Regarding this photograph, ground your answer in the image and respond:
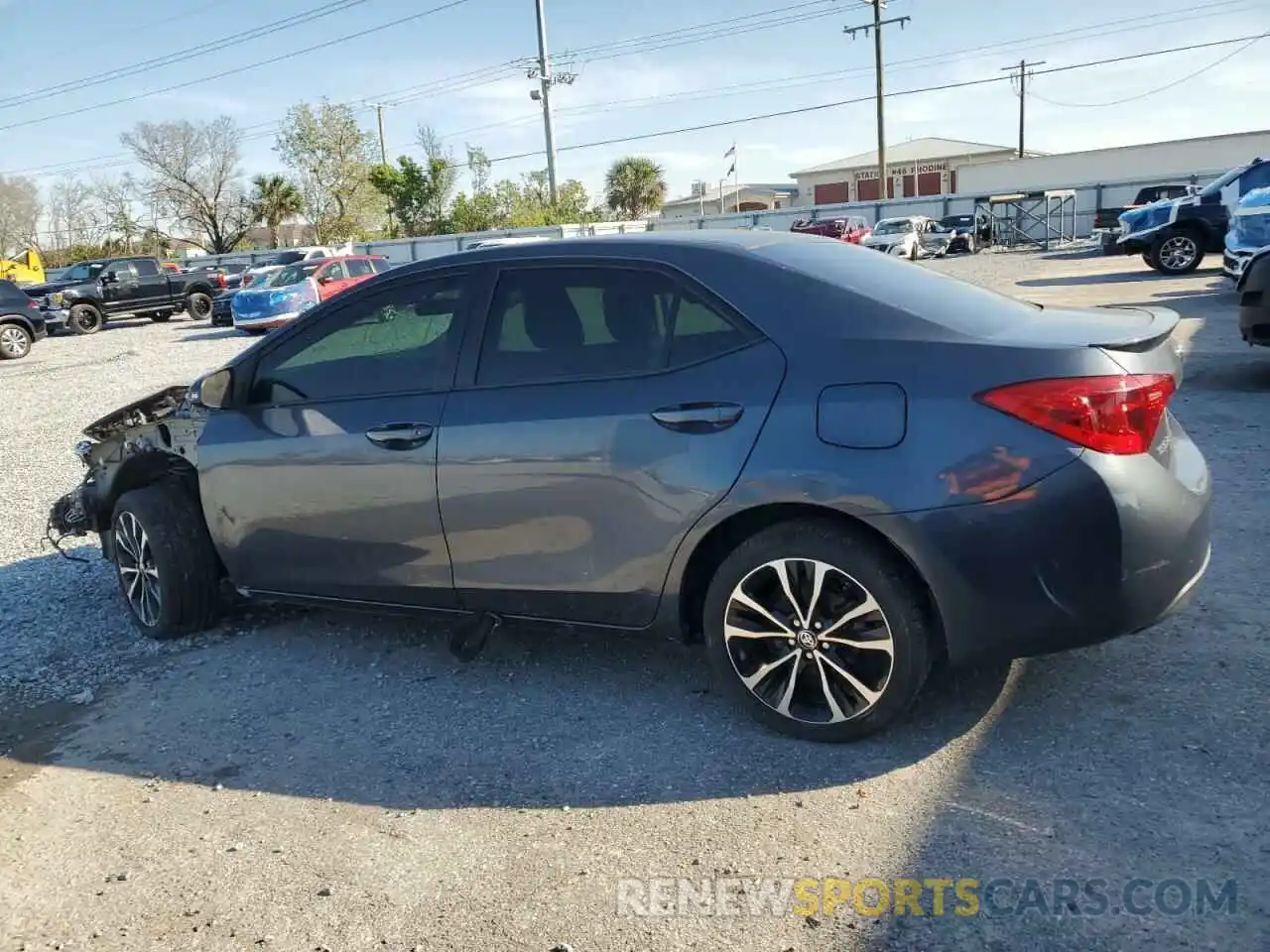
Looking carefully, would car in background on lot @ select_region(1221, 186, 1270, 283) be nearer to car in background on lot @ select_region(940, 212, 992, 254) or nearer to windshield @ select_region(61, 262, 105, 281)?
car in background on lot @ select_region(940, 212, 992, 254)

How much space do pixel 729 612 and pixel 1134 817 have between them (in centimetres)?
129

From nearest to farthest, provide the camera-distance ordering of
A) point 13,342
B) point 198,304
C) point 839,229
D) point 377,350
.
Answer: point 377,350, point 13,342, point 198,304, point 839,229

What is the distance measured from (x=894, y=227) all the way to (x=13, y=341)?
27.6 m

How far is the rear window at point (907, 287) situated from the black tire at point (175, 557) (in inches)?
112

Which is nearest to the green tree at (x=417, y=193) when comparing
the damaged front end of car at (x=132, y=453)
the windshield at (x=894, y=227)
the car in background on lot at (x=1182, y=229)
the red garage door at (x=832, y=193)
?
the windshield at (x=894, y=227)

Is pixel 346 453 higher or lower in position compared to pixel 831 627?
higher

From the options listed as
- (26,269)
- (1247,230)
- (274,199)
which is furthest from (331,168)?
(1247,230)

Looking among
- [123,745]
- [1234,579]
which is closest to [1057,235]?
[1234,579]

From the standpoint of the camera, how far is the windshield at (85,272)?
27.7 m

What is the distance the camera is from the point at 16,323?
21109 millimetres

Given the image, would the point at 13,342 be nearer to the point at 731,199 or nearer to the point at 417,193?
the point at 417,193

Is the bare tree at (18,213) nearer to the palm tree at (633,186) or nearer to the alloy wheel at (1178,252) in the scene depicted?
the palm tree at (633,186)

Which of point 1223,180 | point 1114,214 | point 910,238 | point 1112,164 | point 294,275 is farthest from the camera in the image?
point 1112,164

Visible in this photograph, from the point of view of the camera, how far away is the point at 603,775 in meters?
3.32
